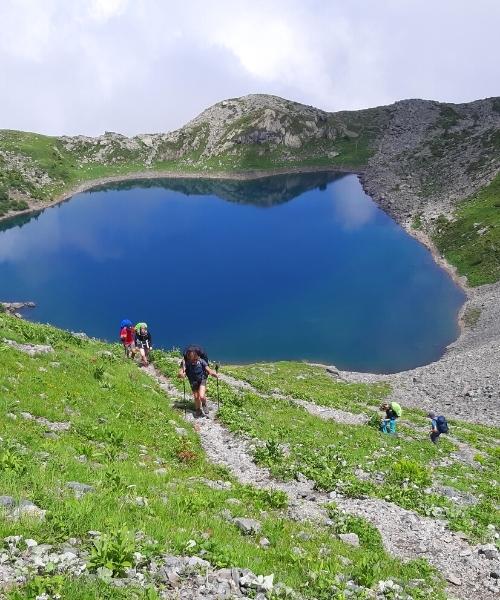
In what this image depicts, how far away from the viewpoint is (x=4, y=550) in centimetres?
868

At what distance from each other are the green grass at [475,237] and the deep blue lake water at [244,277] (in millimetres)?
4892

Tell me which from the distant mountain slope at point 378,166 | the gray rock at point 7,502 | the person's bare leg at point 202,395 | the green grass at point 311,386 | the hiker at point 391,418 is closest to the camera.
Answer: the gray rock at point 7,502

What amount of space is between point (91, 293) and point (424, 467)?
7651cm

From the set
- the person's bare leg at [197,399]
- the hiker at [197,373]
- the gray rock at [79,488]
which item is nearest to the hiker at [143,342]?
the hiker at [197,373]

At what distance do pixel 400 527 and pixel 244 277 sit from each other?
82.4m

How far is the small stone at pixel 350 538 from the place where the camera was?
46.3 feet

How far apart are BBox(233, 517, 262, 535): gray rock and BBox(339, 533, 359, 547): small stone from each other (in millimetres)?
2840

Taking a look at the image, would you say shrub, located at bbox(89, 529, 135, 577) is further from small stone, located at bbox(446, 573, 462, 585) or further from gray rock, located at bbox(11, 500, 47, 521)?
small stone, located at bbox(446, 573, 462, 585)

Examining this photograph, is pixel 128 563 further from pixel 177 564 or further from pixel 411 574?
pixel 411 574

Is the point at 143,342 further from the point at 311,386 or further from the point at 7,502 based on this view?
the point at 7,502

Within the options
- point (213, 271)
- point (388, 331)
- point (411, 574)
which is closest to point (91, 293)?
point (213, 271)

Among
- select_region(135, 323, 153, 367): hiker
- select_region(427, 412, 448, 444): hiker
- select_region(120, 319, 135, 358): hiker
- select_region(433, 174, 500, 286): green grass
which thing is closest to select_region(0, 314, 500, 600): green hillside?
select_region(427, 412, 448, 444): hiker

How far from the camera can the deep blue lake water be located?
72.4 meters

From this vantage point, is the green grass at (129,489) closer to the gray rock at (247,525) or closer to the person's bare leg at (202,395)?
the gray rock at (247,525)
